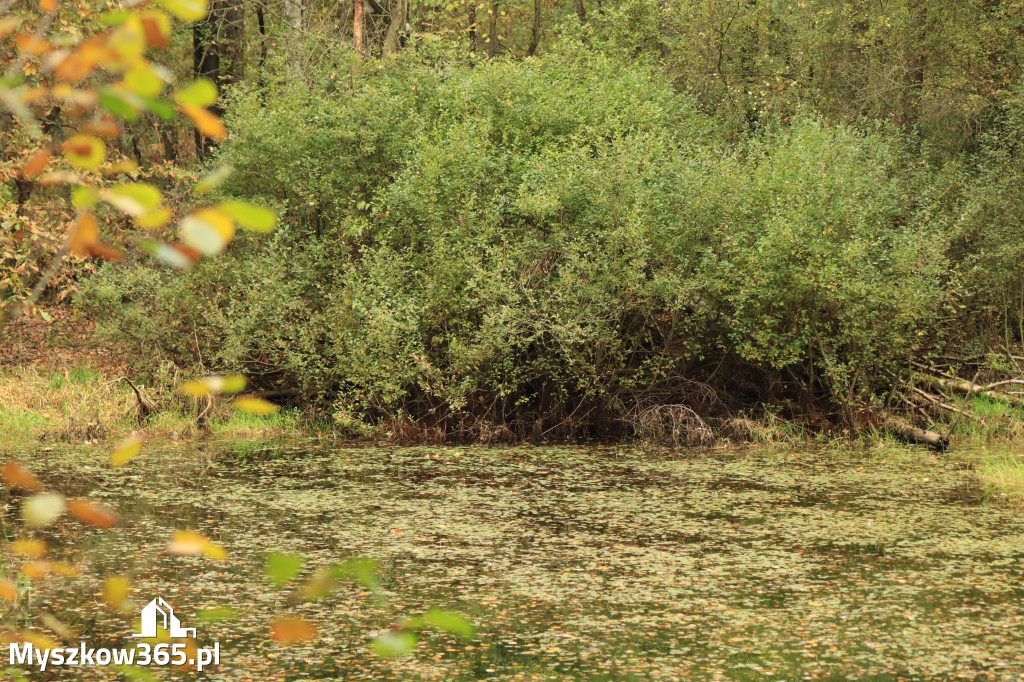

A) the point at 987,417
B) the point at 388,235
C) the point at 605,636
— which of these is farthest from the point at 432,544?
the point at 987,417

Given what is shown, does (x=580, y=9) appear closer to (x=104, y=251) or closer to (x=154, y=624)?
(x=154, y=624)

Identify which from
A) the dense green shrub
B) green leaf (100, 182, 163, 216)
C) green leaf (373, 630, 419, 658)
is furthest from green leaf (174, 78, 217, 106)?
the dense green shrub

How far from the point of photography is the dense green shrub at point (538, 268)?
12.4 meters

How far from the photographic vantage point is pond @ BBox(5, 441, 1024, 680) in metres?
5.59

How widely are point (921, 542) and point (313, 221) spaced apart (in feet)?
29.5

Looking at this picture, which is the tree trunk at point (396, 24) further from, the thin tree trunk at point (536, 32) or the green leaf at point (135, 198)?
the green leaf at point (135, 198)

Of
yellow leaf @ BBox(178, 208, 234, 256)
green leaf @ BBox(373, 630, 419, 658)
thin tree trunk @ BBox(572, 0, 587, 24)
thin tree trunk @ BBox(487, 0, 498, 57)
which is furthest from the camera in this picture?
thin tree trunk @ BBox(487, 0, 498, 57)

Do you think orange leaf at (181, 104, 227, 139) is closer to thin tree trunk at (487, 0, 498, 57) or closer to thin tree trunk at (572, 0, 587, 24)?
thin tree trunk at (572, 0, 587, 24)

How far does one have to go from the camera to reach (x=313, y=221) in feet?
47.7

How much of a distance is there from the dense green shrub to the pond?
1427mm

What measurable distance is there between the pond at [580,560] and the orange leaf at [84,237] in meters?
4.12

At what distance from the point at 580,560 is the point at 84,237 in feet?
20.6

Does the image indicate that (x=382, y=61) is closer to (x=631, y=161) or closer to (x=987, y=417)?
(x=631, y=161)

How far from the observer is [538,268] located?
1292 centimetres
